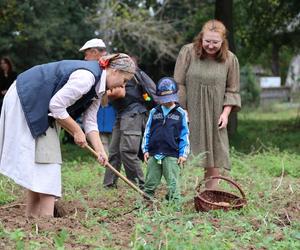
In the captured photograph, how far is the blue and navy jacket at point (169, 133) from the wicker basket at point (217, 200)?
0.44 metres

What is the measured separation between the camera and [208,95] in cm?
714

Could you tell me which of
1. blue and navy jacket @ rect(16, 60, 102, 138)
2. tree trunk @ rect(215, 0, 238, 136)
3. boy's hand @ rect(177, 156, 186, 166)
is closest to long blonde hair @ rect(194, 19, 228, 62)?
boy's hand @ rect(177, 156, 186, 166)

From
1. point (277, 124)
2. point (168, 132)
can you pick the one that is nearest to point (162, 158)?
point (168, 132)

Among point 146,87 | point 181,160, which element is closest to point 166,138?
point 181,160

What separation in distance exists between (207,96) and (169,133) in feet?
2.57

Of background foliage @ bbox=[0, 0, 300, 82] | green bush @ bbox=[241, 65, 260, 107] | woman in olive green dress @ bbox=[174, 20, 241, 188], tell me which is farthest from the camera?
green bush @ bbox=[241, 65, 260, 107]

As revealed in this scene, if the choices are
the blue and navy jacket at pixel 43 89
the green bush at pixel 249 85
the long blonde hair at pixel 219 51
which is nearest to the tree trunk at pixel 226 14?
the long blonde hair at pixel 219 51

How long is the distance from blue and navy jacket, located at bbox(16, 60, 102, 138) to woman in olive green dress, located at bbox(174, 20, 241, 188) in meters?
1.77

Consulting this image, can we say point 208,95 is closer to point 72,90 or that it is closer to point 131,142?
point 131,142

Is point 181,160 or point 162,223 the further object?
point 181,160

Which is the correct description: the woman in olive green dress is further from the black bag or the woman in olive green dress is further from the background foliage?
the background foliage

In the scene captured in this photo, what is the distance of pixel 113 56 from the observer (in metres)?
5.58

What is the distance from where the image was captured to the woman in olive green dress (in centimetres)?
711

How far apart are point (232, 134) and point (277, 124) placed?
5621 millimetres
